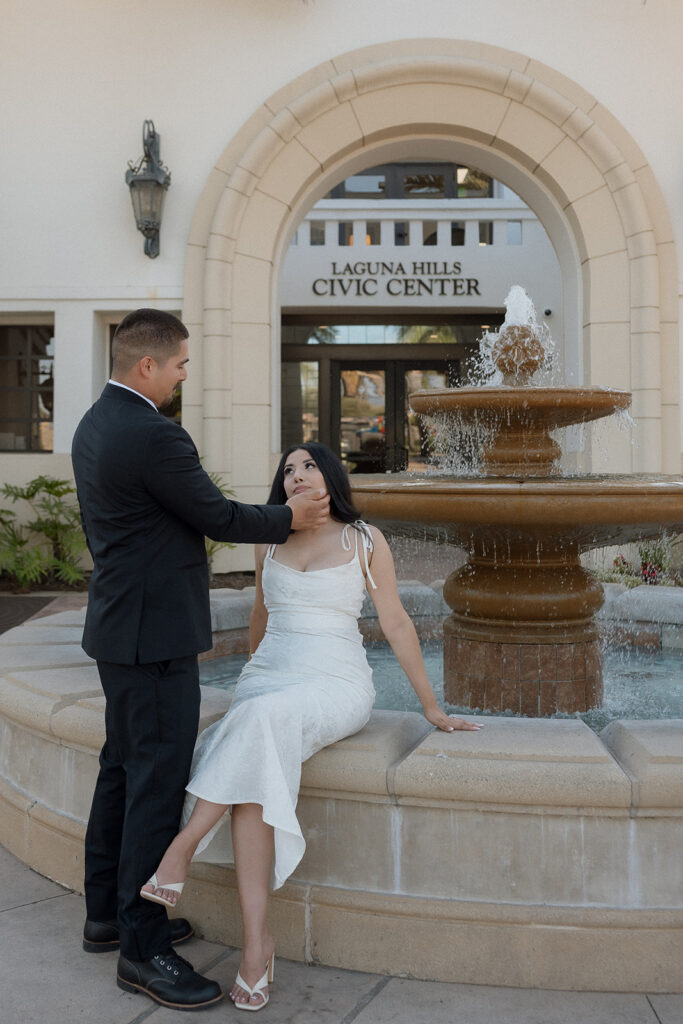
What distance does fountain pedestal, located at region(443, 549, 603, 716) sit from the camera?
13.9 feet

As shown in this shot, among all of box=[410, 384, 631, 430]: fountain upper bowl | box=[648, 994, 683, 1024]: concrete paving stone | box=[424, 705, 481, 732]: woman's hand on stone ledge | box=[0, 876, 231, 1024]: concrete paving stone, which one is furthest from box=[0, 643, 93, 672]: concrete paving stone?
box=[648, 994, 683, 1024]: concrete paving stone

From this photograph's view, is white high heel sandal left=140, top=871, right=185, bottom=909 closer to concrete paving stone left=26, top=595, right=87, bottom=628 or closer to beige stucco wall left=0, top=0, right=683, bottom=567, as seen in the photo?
concrete paving stone left=26, top=595, right=87, bottom=628

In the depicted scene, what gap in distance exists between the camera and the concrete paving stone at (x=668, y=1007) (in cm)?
239

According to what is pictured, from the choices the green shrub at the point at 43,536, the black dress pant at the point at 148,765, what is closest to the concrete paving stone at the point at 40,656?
the black dress pant at the point at 148,765

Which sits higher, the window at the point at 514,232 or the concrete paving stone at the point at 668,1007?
the window at the point at 514,232

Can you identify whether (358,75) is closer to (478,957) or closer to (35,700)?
(35,700)

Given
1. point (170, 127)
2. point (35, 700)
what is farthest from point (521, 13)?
point (35, 700)

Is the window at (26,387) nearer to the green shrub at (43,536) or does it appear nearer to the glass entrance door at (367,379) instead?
the green shrub at (43,536)

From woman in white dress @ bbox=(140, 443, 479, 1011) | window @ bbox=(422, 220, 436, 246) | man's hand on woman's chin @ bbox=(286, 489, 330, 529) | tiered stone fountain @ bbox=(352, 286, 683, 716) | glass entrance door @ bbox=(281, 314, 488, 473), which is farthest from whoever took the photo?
glass entrance door @ bbox=(281, 314, 488, 473)

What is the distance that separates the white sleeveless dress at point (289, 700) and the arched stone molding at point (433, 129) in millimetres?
7072

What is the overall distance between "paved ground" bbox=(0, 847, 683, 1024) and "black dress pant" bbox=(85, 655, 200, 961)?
6.9 inches

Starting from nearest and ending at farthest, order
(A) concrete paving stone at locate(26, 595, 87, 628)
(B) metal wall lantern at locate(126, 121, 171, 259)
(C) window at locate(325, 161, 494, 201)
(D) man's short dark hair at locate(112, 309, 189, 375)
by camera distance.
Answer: (D) man's short dark hair at locate(112, 309, 189, 375) → (A) concrete paving stone at locate(26, 595, 87, 628) → (B) metal wall lantern at locate(126, 121, 171, 259) → (C) window at locate(325, 161, 494, 201)

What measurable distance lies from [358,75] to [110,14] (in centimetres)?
293

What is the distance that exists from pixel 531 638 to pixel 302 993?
83.5 inches
